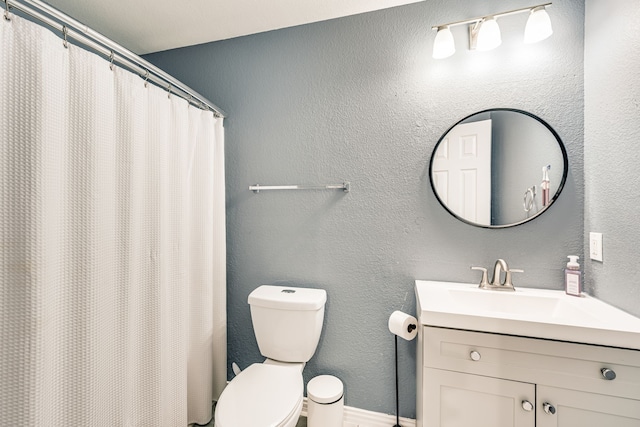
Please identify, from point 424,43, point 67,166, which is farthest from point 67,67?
point 424,43

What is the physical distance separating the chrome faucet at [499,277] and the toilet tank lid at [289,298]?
80 centimetres

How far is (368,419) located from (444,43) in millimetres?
2008

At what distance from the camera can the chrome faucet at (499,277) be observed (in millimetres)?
1218

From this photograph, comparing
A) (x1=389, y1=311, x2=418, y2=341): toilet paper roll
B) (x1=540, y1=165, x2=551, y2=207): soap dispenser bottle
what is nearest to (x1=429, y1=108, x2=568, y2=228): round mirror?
(x1=540, y1=165, x2=551, y2=207): soap dispenser bottle

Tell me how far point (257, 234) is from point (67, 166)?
942mm

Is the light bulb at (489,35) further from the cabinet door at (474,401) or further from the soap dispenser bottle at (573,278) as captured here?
the cabinet door at (474,401)

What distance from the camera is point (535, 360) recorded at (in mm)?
878

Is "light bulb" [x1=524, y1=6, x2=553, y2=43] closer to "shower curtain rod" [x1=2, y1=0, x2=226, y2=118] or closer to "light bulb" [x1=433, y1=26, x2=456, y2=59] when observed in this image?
"light bulb" [x1=433, y1=26, x2=456, y2=59]

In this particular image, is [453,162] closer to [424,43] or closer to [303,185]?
[424,43]

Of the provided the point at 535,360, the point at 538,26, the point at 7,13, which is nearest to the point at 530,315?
the point at 535,360

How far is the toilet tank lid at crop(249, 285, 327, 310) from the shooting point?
134cm

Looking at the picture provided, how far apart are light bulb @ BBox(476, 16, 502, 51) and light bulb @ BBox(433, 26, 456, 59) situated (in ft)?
0.39

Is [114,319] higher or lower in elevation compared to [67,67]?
lower

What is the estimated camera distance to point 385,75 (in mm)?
1438
